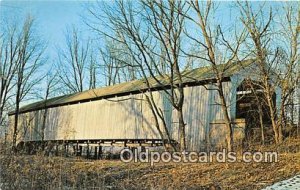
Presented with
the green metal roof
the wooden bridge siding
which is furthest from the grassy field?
the green metal roof

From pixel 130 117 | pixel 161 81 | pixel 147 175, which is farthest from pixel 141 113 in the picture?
pixel 147 175

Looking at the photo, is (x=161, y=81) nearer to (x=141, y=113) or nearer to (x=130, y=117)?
(x=141, y=113)

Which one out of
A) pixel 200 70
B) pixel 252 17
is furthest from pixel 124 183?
pixel 200 70

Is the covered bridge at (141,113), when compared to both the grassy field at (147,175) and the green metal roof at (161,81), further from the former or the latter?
the grassy field at (147,175)

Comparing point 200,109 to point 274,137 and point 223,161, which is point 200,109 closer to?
point 274,137

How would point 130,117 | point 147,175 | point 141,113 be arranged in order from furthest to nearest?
point 130,117
point 141,113
point 147,175

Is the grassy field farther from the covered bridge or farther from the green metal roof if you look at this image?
the green metal roof

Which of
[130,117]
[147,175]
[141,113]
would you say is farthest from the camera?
[130,117]

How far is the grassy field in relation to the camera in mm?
8141

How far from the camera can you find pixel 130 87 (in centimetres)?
2162

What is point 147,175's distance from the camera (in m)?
9.62

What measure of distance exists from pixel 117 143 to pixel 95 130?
256cm

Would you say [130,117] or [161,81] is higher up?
[161,81]

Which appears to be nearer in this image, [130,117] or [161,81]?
[161,81]
